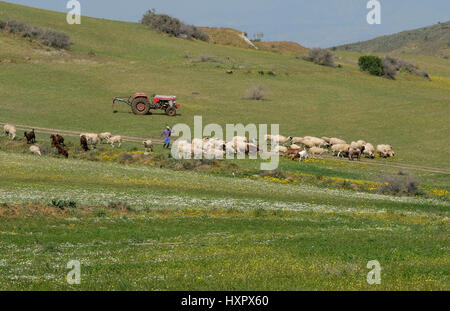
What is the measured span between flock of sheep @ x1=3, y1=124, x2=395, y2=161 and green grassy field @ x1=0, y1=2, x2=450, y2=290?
1.04 meters

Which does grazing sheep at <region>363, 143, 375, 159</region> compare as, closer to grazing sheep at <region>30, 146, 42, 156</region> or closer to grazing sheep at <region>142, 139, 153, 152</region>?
grazing sheep at <region>142, 139, 153, 152</region>

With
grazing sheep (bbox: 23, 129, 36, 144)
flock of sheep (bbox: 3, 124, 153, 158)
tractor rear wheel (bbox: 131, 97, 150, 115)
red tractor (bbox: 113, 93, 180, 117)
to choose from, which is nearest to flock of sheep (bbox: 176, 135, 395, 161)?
flock of sheep (bbox: 3, 124, 153, 158)

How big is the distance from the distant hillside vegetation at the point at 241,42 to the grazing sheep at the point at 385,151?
311 feet

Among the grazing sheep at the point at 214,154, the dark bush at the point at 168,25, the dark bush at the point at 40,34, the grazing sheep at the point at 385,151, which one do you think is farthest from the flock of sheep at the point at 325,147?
the dark bush at the point at 168,25

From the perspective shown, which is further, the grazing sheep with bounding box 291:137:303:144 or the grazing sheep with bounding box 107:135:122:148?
the grazing sheep with bounding box 291:137:303:144

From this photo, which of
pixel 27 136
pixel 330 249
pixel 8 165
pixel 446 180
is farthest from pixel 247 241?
pixel 27 136

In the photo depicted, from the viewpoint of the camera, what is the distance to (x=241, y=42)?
151m

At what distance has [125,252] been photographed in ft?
61.0

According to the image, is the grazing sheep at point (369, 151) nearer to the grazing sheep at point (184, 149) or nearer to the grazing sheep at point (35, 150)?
the grazing sheep at point (184, 149)

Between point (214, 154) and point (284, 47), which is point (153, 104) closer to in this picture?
point (214, 154)

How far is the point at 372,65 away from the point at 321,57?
9979 mm

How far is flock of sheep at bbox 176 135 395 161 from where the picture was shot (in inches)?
1884

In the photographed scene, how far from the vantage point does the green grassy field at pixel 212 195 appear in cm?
1619
